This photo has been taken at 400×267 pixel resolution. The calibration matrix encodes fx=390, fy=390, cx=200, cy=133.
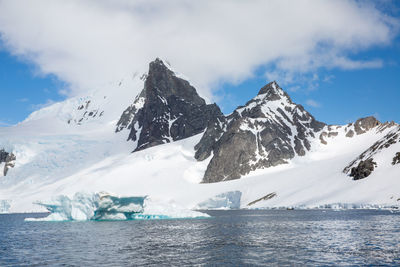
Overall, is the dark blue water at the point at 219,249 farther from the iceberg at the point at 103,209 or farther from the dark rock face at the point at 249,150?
the dark rock face at the point at 249,150

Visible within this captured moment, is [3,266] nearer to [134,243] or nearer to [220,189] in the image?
[134,243]

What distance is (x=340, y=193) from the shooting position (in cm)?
10975

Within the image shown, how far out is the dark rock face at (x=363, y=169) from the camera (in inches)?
4427

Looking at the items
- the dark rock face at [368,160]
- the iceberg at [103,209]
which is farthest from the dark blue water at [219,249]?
the dark rock face at [368,160]

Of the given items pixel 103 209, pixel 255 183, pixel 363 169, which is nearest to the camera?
pixel 103 209

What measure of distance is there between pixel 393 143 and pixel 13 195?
173 metres

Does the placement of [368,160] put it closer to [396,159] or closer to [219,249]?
[396,159]

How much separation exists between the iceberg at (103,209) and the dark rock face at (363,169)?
5543cm

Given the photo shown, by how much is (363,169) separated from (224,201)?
173ft

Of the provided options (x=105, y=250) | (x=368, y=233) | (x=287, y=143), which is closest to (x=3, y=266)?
(x=105, y=250)

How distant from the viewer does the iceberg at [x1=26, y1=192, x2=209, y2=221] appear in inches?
2832

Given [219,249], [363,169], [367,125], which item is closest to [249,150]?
[367,125]

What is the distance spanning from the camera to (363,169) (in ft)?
373

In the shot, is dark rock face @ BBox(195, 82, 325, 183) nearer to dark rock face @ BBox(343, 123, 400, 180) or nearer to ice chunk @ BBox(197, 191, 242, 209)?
ice chunk @ BBox(197, 191, 242, 209)
